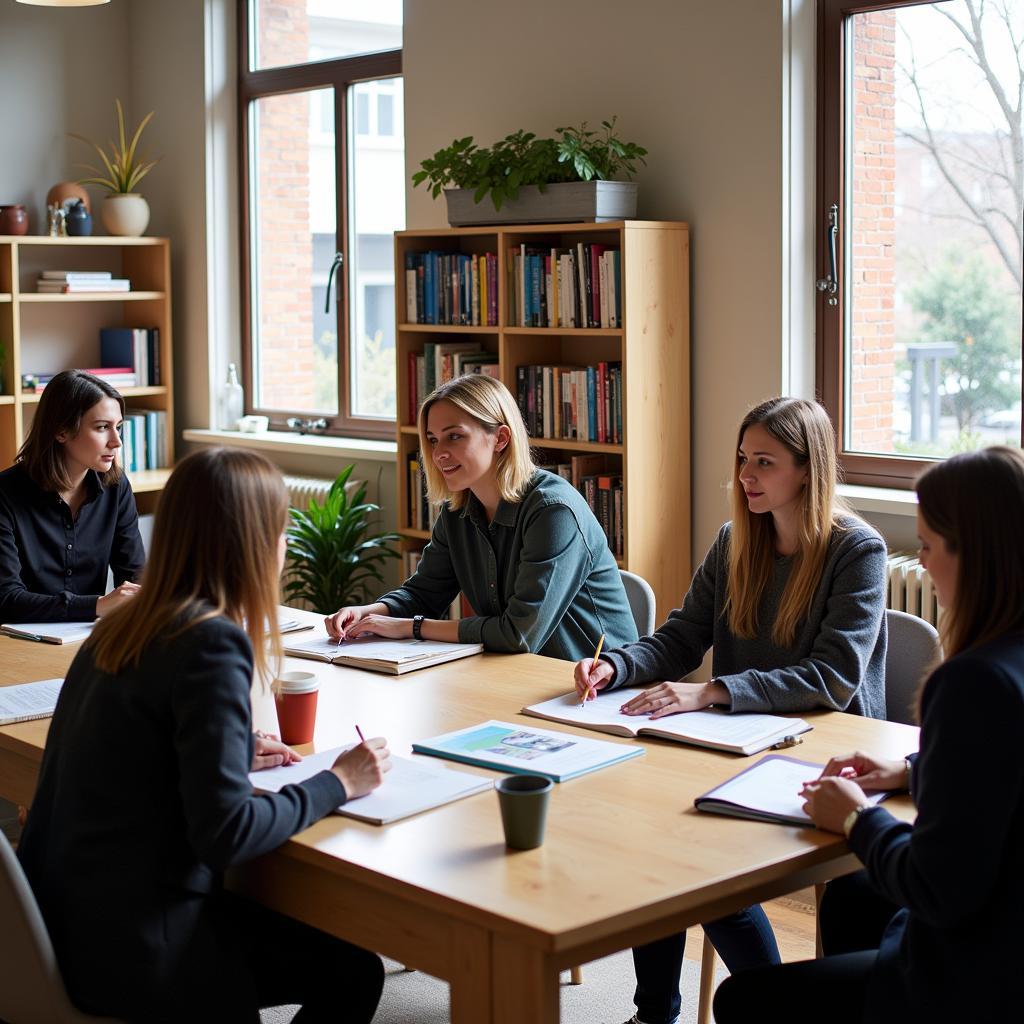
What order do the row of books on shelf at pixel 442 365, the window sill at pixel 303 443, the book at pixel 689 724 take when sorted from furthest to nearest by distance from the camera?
the window sill at pixel 303 443 < the row of books on shelf at pixel 442 365 < the book at pixel 689 724

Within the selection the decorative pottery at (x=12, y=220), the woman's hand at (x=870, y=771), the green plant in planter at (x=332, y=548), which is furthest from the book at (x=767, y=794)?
the decorative pottery at (x=12, y=220)

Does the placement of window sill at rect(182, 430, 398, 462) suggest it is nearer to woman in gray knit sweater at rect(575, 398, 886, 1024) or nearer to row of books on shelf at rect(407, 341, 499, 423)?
row of books on shelf at rect(407, 341, 499, 423)

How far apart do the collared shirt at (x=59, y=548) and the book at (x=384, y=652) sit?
59 cm

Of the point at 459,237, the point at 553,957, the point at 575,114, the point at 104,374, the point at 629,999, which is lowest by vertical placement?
the point at 629,999

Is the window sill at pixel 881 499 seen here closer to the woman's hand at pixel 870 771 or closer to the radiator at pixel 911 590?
the radiator at pixel 911 590

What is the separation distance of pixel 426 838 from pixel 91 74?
4.97m

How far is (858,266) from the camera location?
390 centimetres

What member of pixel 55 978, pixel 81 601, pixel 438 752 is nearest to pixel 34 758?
pixel 55 978

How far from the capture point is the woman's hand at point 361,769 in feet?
6.01

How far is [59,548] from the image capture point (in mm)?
3262

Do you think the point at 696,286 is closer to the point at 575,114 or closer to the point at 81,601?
the point at 575,114

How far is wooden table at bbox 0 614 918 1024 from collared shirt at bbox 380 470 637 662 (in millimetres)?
672

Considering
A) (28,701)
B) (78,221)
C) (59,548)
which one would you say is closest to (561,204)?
(59,548)

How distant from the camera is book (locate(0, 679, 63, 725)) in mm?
2254
